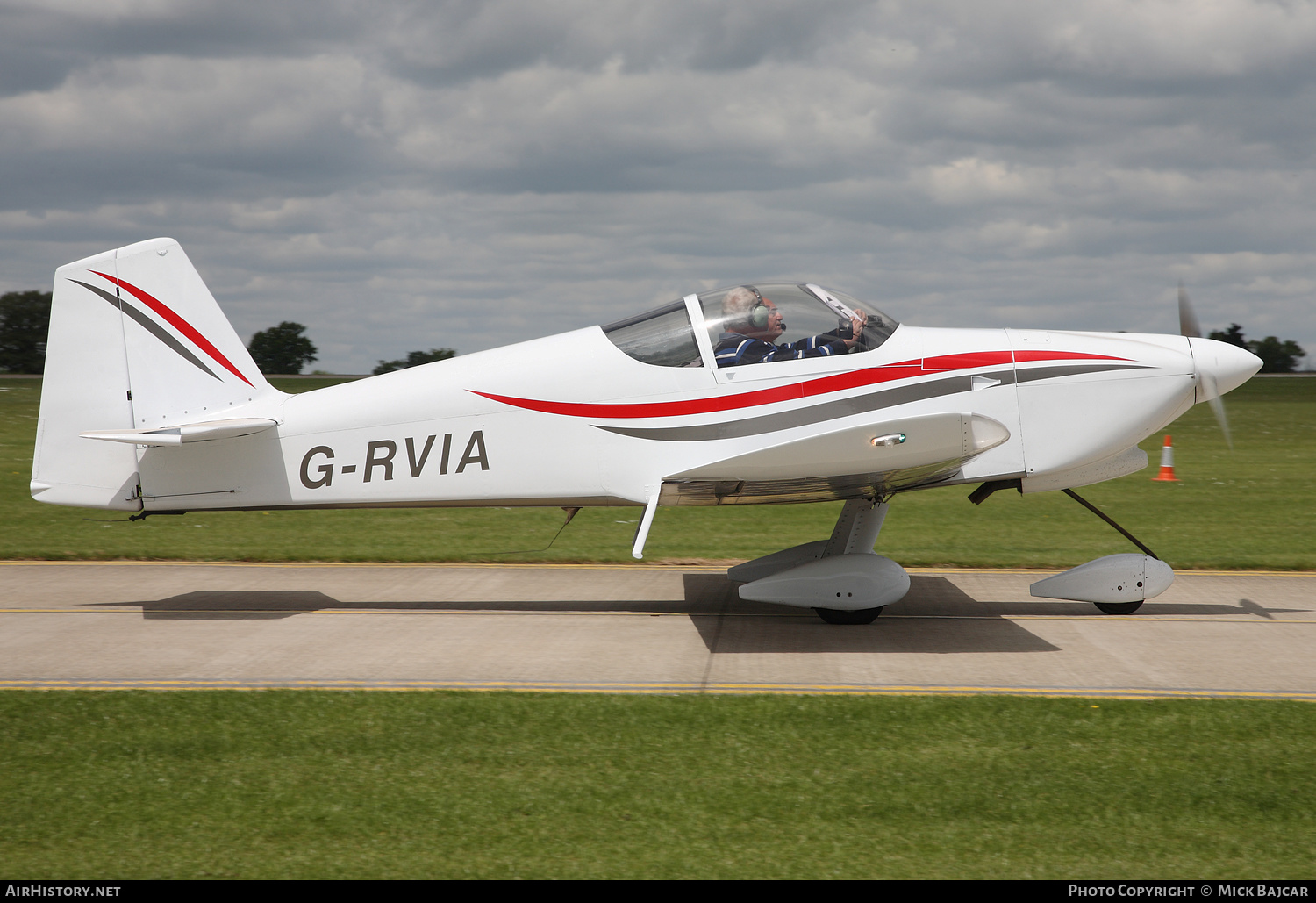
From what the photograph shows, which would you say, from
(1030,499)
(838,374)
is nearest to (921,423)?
(838,374)

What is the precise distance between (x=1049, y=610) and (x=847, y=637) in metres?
2.02

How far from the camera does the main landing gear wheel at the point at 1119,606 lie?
26.9ft

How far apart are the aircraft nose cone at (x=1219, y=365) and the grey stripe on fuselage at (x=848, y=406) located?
0.51 m

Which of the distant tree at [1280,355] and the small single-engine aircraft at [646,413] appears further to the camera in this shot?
the distant tree at [1280,355]

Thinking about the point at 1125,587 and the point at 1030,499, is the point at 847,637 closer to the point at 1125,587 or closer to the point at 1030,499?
the point at 1125,587

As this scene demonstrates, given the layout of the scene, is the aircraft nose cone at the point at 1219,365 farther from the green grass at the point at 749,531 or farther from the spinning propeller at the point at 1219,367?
the green grass at the point at 749,531

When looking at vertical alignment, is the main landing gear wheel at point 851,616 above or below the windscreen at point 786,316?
below

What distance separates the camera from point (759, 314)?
7664mm

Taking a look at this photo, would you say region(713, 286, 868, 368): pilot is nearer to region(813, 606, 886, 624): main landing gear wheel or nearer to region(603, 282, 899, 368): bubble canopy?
region(603, 282, 899, 368): bubble canopy

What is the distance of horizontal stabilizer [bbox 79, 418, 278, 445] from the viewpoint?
24.6ft

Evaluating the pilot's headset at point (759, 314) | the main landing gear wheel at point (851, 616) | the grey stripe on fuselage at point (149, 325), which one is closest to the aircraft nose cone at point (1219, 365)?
the main landing gear wheel at point (851, 616)

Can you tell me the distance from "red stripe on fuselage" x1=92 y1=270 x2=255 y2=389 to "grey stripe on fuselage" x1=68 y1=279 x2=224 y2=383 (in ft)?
0.29

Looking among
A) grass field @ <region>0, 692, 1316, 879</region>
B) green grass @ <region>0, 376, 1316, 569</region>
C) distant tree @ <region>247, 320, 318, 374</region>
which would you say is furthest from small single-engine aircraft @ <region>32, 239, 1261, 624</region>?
distant tree @ <region>247, 320, 318, 374</region>

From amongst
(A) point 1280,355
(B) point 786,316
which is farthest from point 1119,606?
(A) point 1280,355
